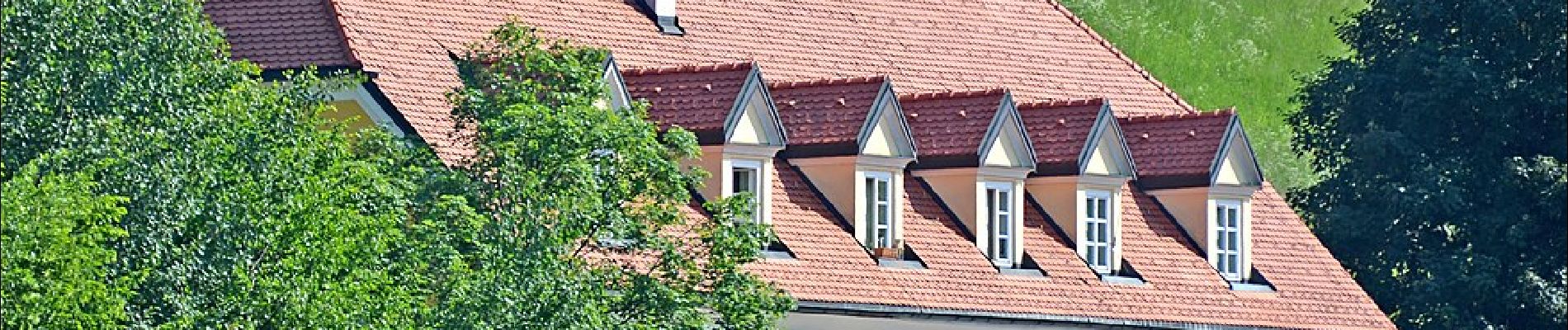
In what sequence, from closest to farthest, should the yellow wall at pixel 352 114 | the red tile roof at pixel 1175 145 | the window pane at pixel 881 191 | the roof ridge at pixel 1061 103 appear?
the yellow wall at pixel 352 114, the window pane at pixel 881 191, the roof ridge at pixel 1061 103, the red tile roof at pixel 1175 145

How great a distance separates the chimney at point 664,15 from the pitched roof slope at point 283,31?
6.01 m

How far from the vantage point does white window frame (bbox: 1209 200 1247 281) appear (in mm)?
59094

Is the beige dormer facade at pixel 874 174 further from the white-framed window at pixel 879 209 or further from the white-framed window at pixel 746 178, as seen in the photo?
the white-framed window at pixel 746 178

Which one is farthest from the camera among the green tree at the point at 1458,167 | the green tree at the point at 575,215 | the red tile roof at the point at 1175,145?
the green tree at the point at 1458,167

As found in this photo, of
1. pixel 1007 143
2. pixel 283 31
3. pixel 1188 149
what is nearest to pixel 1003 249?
pixel 1007 143

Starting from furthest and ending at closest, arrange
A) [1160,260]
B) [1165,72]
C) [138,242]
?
[1165,72]
[1160,260]
[138,242]

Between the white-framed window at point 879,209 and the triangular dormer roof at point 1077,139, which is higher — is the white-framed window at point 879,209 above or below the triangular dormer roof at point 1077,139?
below

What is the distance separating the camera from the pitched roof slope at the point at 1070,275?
51031mm

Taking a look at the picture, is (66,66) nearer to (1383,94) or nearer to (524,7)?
(524,7)

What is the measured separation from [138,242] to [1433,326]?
34.4m

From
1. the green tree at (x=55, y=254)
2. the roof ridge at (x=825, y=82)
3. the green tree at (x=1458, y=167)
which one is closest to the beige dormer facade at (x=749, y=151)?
the roof ridge at (x=825, y=82)

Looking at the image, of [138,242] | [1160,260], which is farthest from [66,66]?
[1160,260]

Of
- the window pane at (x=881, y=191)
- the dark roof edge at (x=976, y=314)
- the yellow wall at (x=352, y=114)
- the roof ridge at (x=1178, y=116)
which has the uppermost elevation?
the roof ridge at (x=1178, y=116)

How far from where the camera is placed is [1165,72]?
13762 centimetres
